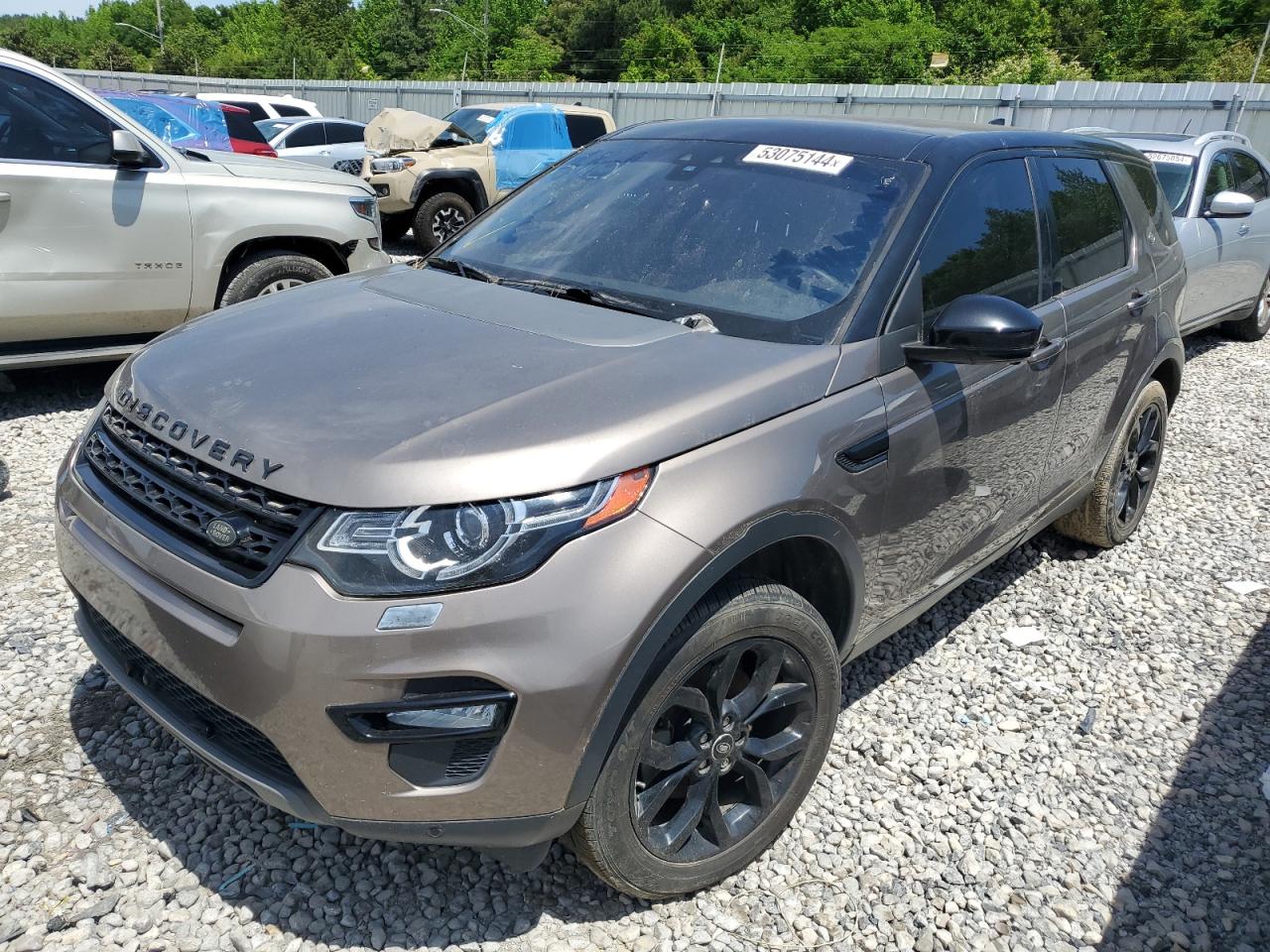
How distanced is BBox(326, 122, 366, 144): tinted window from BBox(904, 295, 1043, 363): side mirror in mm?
14287

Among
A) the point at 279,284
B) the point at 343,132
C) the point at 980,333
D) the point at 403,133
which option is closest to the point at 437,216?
the point at 403,133

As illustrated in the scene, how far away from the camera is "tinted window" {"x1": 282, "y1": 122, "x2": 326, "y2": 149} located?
14.6 meters

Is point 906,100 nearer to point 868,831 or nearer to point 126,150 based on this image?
point 126,150

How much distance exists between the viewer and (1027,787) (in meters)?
3.00

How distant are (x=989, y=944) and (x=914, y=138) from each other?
2.29 meters

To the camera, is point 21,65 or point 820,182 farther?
point 21,65

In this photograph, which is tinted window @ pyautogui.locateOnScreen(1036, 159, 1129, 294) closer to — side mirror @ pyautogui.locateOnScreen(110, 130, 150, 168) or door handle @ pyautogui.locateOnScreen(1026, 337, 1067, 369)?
door handle @ pyautogui.locateOnScreen(1026, 337, 1067, 369)

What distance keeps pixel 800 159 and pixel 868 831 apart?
2.01 meters

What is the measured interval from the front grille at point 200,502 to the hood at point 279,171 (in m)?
3.90

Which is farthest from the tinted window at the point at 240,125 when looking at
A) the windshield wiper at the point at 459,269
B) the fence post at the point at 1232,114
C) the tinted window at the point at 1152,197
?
the fence post at the point at 1232,114

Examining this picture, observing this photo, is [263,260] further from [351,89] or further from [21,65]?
[351,89]

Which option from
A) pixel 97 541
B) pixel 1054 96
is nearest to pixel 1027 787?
pixel 97 541

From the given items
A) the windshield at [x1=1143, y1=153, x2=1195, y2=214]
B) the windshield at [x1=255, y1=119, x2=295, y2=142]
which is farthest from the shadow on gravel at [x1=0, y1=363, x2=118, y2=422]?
the windshield at [x1=255, y1=119, x2=295, y2=142]

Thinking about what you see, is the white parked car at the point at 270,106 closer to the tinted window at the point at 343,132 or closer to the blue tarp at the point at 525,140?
the tinted window at the point at 343,132
